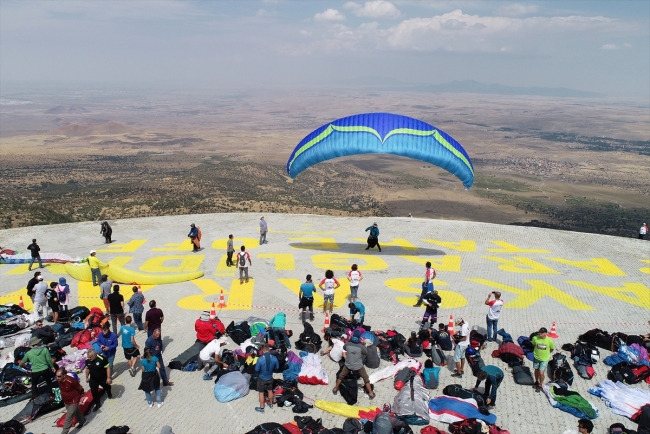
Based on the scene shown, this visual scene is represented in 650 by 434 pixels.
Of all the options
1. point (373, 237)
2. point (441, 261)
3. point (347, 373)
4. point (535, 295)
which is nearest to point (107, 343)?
point (347, 373)

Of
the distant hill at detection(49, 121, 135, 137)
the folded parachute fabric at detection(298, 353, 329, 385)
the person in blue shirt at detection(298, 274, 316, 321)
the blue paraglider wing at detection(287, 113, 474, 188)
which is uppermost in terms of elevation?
the blue paraglider wing at detection(287, 113, 474, 188)

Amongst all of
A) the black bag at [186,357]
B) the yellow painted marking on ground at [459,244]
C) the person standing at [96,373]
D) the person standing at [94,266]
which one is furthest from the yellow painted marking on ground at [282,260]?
the person standing at [96,373]

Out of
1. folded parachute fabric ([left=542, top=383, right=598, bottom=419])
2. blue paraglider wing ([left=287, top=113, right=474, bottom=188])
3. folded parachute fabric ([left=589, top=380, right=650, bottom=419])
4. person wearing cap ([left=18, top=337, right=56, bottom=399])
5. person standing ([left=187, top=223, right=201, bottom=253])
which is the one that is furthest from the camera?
person standing ([left=187, top=223, right=201, bottom=253])

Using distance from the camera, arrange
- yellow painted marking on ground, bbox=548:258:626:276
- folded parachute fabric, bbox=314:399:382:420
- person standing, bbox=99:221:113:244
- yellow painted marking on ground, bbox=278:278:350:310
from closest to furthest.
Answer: folded parachute fabric, bbox=314:399:382:420, yellow painted marking on ground, bbox=278:278:350:310, yellow painted marking on ground, bbox=548:258:626:276, person standing, bbox=99:221:113:244

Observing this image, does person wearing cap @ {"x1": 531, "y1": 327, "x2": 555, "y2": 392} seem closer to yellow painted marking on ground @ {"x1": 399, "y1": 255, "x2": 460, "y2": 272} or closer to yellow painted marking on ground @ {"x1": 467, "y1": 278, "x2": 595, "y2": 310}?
yellow painted marking on ground @ {"x1": 467, "y1": 278, "x2": 595, "y2": 310}

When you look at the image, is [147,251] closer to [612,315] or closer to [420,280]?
[420,280]

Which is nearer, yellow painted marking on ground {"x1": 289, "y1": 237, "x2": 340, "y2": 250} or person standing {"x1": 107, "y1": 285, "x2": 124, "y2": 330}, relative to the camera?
person standing {"x1": 107, "y1": 285, "x2": 124, "y2": 330}

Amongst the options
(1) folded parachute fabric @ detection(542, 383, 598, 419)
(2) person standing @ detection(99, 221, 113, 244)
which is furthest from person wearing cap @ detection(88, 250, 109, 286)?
(1) folded parachute fabric @ detection(542, 383, 598, 419)
